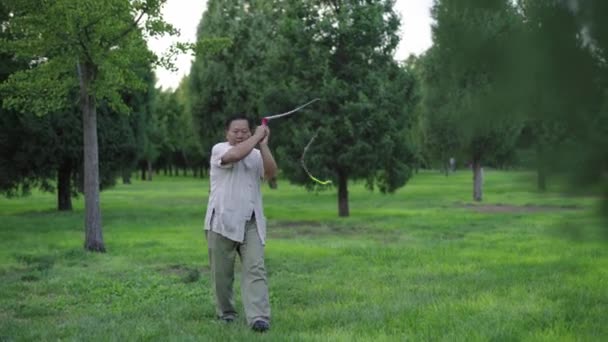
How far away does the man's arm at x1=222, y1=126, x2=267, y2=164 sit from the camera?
5965mm

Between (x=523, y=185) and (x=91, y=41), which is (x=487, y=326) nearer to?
(x=523, y=185)

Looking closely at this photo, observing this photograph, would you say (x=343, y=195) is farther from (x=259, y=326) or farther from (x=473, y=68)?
(x=473, y=68)

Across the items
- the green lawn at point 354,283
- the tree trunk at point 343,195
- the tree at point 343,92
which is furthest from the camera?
the tree trunk at point 343,195

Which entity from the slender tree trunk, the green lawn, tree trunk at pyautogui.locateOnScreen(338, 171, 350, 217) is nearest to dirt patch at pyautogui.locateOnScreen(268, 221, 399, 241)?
the green lawn

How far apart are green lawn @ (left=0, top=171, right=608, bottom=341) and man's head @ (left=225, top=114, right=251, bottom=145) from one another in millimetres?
1678

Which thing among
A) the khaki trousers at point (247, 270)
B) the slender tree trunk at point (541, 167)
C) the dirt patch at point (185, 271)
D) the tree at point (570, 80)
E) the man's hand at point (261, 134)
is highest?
the man's hand at point (261, 134)

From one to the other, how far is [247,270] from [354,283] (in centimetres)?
298

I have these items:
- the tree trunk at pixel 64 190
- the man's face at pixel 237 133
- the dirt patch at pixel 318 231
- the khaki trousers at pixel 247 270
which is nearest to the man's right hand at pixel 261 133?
the man's face at pixel 237 133

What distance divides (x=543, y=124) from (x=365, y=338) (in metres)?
4.80

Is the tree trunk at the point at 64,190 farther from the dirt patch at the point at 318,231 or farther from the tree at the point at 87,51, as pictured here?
the tree at the point at 87,51

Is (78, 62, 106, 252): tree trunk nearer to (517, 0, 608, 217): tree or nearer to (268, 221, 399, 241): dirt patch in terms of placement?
(268, 221, 399, 241): dirt patch

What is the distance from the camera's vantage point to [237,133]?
6340 mm

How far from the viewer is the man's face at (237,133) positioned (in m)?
6.34

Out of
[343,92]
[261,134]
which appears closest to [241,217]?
[261,134]
